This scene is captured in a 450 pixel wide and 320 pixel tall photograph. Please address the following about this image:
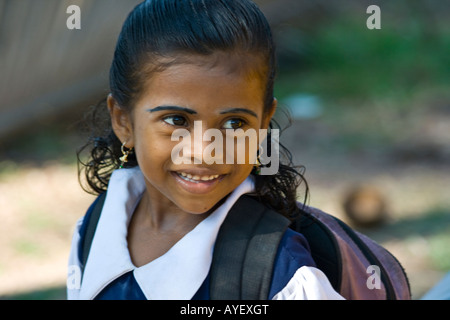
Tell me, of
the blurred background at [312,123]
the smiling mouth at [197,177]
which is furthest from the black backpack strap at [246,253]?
the blurred background at [312,123]

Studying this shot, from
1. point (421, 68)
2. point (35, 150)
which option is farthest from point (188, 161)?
point (421, 68)

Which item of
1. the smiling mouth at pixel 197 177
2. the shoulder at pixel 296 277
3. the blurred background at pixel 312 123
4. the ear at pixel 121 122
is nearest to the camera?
the shoulder at pixel 296 277

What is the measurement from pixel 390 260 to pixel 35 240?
2349 millimetres

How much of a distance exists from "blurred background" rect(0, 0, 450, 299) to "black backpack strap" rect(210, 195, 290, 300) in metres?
1.69

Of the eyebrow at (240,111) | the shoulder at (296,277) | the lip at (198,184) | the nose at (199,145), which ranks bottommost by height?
the shoulder at (296,277)

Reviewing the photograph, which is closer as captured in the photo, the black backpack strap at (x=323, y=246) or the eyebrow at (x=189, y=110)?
the eyebrow at (x=189, y=110)

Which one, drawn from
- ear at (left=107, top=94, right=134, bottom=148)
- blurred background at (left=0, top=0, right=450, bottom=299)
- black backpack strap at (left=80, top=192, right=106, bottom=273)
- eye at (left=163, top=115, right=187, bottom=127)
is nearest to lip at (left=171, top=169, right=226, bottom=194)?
eye at (left=163, top=115, right=187, bottom=127)

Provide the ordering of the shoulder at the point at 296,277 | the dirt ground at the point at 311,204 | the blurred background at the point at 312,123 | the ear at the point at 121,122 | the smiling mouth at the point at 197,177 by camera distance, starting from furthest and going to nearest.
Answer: the blurred background at the point at 312,123, the dirt ground at the point at 311,204, the ear at the point at 121,122, the smiling mouth at the point at 197,177, the shoulder at the point at 296,277

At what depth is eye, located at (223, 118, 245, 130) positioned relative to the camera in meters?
1.32

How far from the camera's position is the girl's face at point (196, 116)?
4.22ft

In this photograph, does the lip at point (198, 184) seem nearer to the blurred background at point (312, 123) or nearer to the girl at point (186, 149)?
the girl at point (186, 149)

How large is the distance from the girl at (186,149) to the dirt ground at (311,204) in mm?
1622

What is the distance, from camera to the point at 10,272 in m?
3.12

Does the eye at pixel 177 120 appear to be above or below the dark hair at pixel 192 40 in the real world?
below
